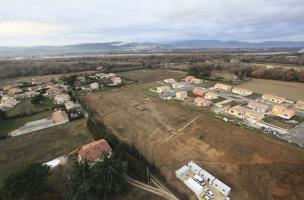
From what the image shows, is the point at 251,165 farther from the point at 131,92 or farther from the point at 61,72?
the point at 61,72

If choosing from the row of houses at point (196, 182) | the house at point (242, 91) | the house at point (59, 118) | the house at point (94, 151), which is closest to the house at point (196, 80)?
the house at point (242, 91)

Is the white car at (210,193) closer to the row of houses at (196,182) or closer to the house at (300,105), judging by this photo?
the row of houses at (196,182)

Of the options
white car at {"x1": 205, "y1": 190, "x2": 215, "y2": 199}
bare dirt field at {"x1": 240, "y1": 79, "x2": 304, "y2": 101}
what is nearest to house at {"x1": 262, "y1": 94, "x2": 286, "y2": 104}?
bare dirt field at {"x1": 240, "y1": 79, "x2": 304, "y2": 101}

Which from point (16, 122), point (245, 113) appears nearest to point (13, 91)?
point (16, 122)

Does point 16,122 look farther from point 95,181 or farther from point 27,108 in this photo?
point 95,181

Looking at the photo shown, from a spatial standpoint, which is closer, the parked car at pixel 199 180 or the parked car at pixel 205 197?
the parked car at pixel 205 197

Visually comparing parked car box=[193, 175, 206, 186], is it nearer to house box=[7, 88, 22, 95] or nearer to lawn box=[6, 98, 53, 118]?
lawn box=[6, 98, 53, 118]
